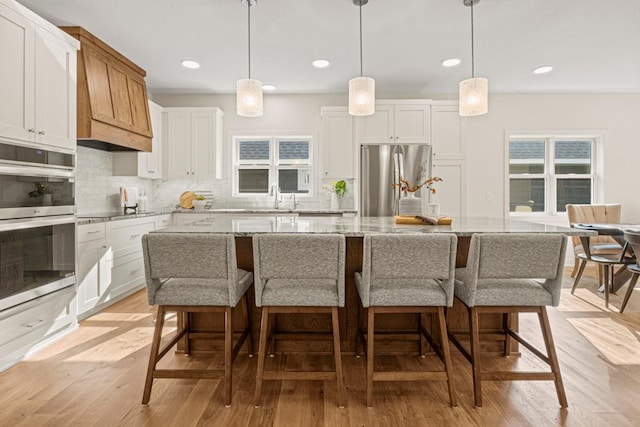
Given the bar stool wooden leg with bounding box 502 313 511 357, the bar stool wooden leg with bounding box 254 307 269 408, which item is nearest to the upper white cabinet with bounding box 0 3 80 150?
the bar stool wooden leg with bounding box 254 307 269 408

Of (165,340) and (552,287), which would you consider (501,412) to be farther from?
(165,340)

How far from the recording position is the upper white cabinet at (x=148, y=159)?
4.55 metres

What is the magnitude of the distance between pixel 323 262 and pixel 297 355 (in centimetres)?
96

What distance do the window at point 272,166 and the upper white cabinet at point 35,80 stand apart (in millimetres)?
2758

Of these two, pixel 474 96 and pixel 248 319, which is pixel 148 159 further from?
pixel 474 96

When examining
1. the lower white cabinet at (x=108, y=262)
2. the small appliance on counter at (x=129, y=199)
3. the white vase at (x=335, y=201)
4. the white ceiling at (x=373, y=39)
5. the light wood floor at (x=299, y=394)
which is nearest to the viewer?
the light wood floor at (x=299, y=394)

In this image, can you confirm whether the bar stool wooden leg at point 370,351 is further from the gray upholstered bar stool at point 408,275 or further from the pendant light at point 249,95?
the pendant light at point 249,95

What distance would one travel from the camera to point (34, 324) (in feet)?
8.23

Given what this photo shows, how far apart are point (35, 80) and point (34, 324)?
5.65 feet

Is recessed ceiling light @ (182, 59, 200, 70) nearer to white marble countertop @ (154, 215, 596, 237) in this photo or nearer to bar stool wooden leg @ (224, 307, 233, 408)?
white marble countertop @ (154, 215, 596, 237)

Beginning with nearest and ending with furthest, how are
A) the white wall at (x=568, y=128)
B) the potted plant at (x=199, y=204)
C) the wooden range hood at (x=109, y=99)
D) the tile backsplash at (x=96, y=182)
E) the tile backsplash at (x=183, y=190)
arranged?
1. the wooden range hood at (x=109, y=99)
2. the tile backsplash at (x=96, y=182)
3. the tile backsplash at (x=183, y=190)
4. the potted plant at (x=199, y=204)
5. the white wall at (x=568, y=128)

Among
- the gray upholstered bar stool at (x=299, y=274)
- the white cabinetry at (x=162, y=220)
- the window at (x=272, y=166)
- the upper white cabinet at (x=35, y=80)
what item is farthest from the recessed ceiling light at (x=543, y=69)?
the white cabinetry at (x=162, y=220)

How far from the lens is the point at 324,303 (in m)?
1.88

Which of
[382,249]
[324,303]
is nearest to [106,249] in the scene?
[324,303]
